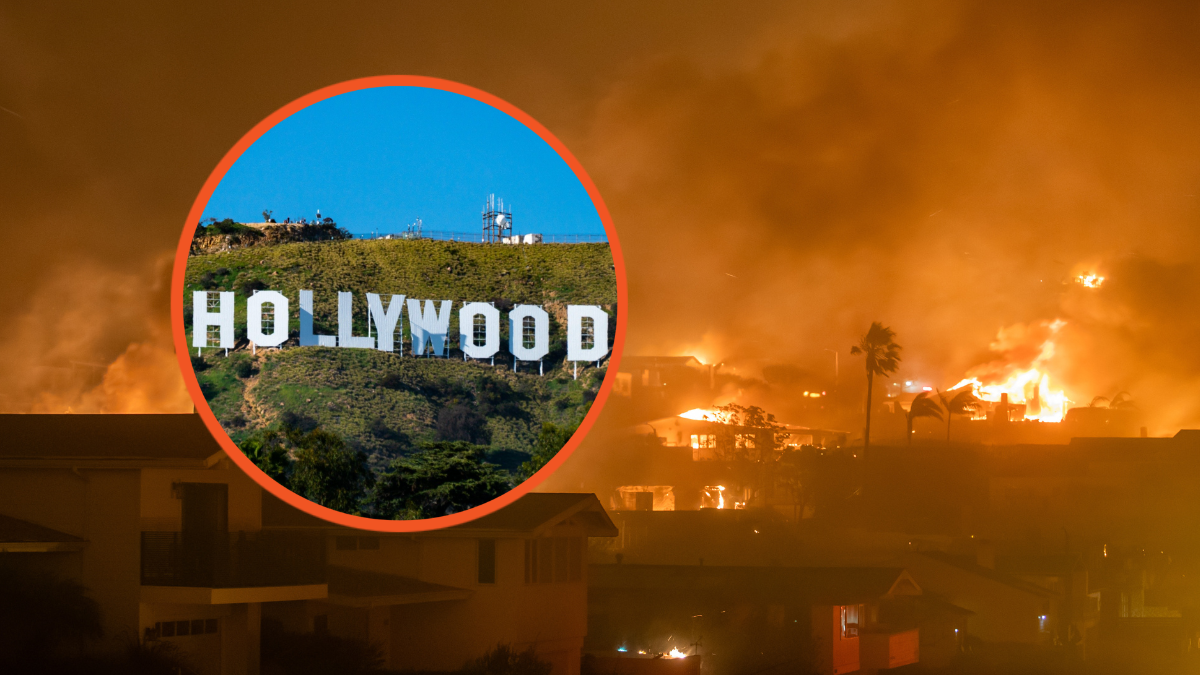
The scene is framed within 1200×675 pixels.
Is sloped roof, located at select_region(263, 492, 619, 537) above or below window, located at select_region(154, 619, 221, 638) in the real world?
above

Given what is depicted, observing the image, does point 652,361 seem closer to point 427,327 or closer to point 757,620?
point 757,620

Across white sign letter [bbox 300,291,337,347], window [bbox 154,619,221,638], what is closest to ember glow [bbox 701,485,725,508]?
white sign letter [bbox 300,291,337,347]

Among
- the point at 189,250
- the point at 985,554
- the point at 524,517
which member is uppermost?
the point at 189,250

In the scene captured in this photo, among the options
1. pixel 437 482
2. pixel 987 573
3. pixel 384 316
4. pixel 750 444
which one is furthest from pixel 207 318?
pixel 987 573

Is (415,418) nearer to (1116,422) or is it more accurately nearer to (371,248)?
(371,248)

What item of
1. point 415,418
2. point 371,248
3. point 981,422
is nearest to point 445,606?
point 415,418

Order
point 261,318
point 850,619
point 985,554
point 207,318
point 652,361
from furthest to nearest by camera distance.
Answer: point 985,554, point 652,361, point 850,619, point 261,318, point 207,318

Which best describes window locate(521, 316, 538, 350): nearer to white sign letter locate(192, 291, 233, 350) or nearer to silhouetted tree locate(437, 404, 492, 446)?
silhouetted tree locate(437, 404, 492, 446)
